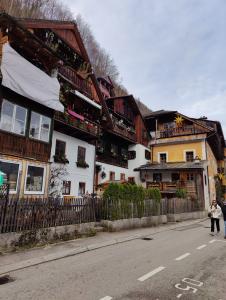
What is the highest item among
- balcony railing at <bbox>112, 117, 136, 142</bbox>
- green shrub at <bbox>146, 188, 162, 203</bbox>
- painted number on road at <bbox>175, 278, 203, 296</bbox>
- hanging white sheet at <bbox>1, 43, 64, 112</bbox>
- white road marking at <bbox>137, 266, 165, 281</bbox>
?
balcony railing at <bbox>112, 117, 136, 142</bbox>

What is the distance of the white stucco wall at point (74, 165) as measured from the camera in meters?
20.1

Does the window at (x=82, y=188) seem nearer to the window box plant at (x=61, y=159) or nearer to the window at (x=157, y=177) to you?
the window box plant at (x=61, y=159)

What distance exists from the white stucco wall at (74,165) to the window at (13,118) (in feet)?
13.3

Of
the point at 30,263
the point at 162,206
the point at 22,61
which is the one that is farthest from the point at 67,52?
the point at 30,263

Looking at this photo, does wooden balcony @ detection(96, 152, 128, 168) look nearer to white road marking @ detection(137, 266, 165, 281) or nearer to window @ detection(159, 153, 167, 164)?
window @ detection(159, 153, 167, 164)

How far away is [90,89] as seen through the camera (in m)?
24.9

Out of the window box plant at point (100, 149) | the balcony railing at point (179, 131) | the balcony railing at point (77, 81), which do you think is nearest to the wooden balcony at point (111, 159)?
the window box plant at point (100, 149)

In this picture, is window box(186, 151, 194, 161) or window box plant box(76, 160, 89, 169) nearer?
window box plant box(76, 160, 89, 169)

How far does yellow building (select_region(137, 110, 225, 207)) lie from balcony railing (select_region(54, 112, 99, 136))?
12403 millimetres

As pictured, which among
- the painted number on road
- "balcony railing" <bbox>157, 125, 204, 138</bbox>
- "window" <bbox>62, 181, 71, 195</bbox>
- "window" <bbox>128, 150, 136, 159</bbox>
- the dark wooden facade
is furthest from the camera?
"balcony railing" <bbox>157, 125, 204, 138</bbox>

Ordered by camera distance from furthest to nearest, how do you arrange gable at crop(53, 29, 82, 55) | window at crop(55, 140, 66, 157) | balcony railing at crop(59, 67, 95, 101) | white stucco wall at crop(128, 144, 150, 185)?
white stucco wall at crop(128, 144, 150, 185) < balcony railing at crop(59, 67, 95, 101) < gable at crop(53, 29, 82, 55) < window at crop(55, 140, 66, 157)

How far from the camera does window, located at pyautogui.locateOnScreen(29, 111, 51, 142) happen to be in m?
16.1

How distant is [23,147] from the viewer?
1518 cm

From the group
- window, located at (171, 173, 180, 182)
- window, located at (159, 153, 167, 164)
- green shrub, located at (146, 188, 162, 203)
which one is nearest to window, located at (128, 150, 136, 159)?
window, located at (159, 153, 167, 164)
